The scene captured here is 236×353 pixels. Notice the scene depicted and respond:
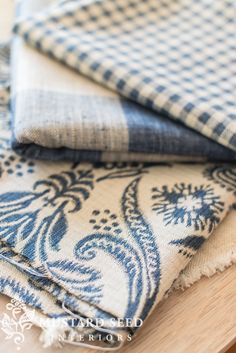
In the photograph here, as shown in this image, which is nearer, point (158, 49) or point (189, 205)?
point (189, 205)

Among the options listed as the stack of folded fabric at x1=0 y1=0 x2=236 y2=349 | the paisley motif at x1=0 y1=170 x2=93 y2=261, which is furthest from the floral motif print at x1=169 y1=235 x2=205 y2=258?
the paisley motif at x1=0 y1=170 x2=93 y2=261

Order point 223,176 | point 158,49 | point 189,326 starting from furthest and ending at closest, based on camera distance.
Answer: point 158,49
point 223,176
point 189,326

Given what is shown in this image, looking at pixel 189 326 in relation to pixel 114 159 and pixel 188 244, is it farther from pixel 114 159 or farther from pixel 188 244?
pixel 114 159

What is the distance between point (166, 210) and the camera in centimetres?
51

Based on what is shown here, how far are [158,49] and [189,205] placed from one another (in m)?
0.25

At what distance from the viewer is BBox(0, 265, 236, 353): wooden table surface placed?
42 cm

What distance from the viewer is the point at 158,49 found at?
0.67m

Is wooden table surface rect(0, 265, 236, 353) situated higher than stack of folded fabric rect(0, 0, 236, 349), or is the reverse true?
stack of folded fabric rect(0, 0, 236, 349)

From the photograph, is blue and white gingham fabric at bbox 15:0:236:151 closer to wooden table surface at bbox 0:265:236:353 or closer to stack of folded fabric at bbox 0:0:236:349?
stack of folded fabric at bbox 0:0:236:349

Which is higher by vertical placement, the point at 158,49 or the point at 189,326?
the point at 158,49

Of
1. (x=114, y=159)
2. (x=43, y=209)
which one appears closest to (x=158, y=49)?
(x=114, y=159)

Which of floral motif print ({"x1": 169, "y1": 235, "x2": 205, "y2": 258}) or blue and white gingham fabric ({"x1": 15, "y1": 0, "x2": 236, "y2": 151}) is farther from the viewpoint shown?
blue and white gingham fabric ({"x1": 15, "y1": 0, "x2": 236, "y2": 151})

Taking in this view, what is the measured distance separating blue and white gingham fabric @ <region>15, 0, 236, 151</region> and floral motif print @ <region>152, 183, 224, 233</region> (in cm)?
7

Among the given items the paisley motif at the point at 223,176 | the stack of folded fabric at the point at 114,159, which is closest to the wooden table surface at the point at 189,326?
the stack of folded fabric at the point at 114,159
